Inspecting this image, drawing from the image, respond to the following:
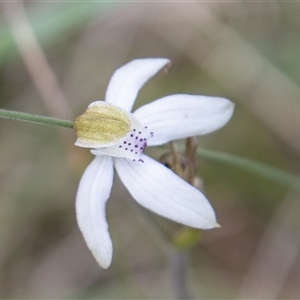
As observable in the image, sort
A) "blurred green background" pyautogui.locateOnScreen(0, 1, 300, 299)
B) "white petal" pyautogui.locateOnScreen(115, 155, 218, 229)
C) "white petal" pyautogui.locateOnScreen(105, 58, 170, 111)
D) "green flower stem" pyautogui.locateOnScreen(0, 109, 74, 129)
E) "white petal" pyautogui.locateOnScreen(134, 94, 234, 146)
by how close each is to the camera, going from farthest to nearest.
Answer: "blurred green background" pyautogui.locateOnScreen(0, 1, 300, 299)
"white petal" pyautogui.locateOnScreen(105, 58, 170, 111)
"white petal" pyautogui.locateOnScreen(134, 94, 234, 146)
"white petal" pyautogui.locateOnScreen(115, 155, 218, 229)
"green flower stem" pyautogui.locateOnScreen(0, 109, 74, 129)

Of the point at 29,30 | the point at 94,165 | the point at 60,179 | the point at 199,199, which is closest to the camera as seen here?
the point at 199,199

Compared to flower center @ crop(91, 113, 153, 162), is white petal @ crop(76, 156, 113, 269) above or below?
below

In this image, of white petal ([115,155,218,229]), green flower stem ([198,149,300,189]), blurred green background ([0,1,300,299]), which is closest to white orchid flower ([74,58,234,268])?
white petal ([115,155,218,229])

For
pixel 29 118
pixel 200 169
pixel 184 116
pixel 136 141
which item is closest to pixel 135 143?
pixel 136 141

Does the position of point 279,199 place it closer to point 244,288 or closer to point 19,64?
point 244,288

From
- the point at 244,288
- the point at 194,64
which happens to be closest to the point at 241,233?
the point at 244,288

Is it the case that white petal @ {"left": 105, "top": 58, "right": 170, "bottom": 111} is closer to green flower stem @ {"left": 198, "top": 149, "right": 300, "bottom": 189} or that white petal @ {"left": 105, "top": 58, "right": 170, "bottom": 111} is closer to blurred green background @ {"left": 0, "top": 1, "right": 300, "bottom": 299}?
green flower stem @ {"left": 198, "top": 149, "right": 300, "bottom": 189}

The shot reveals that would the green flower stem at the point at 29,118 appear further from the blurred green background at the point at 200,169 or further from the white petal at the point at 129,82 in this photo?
the blurred green background at the point at 200,169

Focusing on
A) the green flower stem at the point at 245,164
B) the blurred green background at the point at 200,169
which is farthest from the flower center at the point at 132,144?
the blurred green background at the point at 200,169
